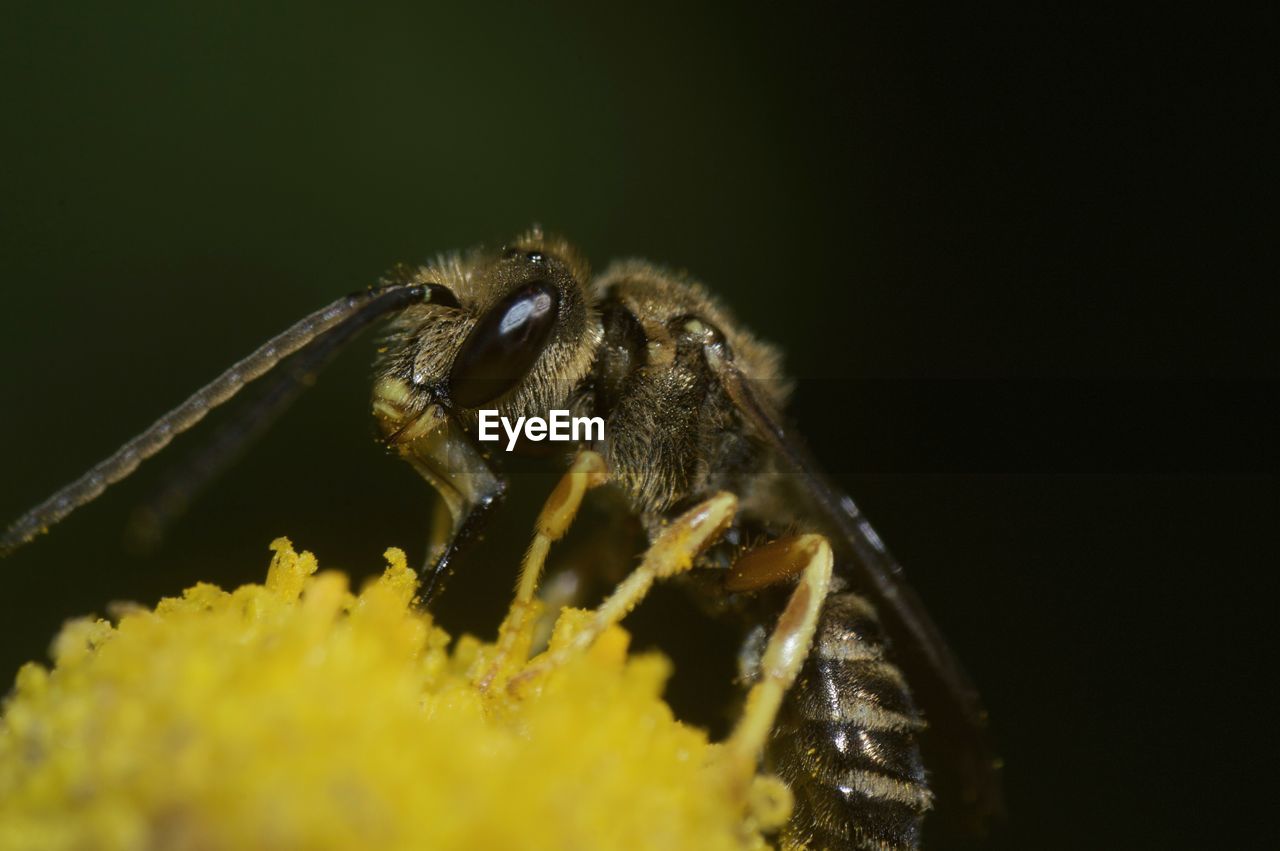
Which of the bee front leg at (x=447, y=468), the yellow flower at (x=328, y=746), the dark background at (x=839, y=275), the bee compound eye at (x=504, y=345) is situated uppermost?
the dark background at (x=839, y=275)

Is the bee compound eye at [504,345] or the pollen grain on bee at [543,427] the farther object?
the pollen grain on bee at [543,427]

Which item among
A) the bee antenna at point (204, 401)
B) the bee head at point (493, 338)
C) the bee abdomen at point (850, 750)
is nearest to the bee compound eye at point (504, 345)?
the bee head at point (493, 338)

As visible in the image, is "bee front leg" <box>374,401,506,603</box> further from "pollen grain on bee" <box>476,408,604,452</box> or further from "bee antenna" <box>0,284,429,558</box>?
"bee antenna" <box>0,284,429,558</box>

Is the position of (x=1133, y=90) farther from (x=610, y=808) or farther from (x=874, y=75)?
(x=610, y=808)

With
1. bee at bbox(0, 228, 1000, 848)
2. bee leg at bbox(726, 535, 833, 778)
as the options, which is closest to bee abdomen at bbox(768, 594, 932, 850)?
bee at bbox(0, 228, 1000, 848)

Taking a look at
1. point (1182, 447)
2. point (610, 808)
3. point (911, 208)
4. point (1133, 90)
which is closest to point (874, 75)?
point (911, 208)

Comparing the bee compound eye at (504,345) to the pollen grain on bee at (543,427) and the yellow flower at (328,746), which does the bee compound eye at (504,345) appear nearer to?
the pollen grain on bee at (543,427)
